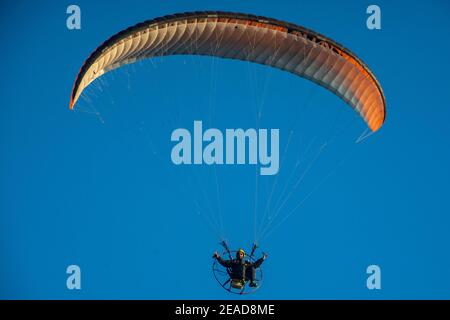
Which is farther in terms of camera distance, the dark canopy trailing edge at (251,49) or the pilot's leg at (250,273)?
the pilot's leg at (250,273)

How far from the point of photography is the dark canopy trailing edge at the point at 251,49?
76.0ft

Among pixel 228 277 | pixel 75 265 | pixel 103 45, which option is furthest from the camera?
pixel 75 265

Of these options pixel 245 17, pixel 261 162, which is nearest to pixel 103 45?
pixel 245 17

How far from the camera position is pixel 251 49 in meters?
24.6

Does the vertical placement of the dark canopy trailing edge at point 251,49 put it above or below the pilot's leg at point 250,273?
above

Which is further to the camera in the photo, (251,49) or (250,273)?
(251,49)

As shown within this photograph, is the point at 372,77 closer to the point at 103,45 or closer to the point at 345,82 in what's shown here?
the point at 345,82

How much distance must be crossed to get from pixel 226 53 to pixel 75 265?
11490mm

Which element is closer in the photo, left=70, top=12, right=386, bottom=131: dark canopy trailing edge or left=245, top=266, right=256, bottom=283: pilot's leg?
left=70, top=12, right=386, bottom=131: dark canopy trailing edge

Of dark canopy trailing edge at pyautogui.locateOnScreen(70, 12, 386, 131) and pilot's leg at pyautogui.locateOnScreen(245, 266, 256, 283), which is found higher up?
dark canopy trailing edge at pyautogui.locateOnScreen(70, 12, 386, 131)

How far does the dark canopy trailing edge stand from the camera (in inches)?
912

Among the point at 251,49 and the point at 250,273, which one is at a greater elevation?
the point at 251,49
